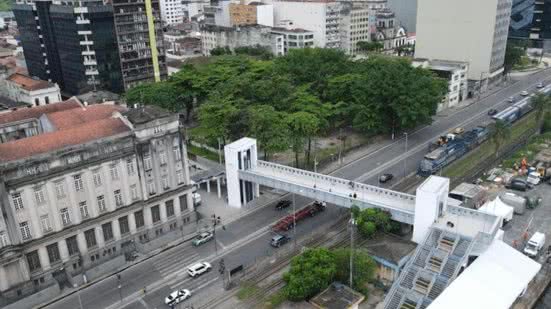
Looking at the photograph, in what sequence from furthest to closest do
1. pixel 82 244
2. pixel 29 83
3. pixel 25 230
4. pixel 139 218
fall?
1. pixel 29 83
2. pixel 139 218
3. pixel 82 244
4. pixel 25 230

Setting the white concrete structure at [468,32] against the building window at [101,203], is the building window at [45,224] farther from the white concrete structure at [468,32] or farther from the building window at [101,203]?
the white concrete structure at [468,32]

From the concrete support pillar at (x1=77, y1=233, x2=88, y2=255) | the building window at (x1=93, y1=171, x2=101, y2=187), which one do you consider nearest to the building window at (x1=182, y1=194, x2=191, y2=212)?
the building window at (x1=93, y1=171, x2=101, y2=187)

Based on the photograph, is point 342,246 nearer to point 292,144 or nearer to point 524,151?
point 292,144

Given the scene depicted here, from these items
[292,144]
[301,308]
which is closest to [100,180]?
[301,308]

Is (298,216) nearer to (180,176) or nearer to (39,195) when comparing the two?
(180,176)

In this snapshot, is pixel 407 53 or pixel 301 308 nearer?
pixel 301 308

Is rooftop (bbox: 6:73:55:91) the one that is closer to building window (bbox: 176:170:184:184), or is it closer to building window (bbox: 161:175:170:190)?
building window (bbox: 176:170:184:184)

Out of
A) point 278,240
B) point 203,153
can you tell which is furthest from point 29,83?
point 278,240
